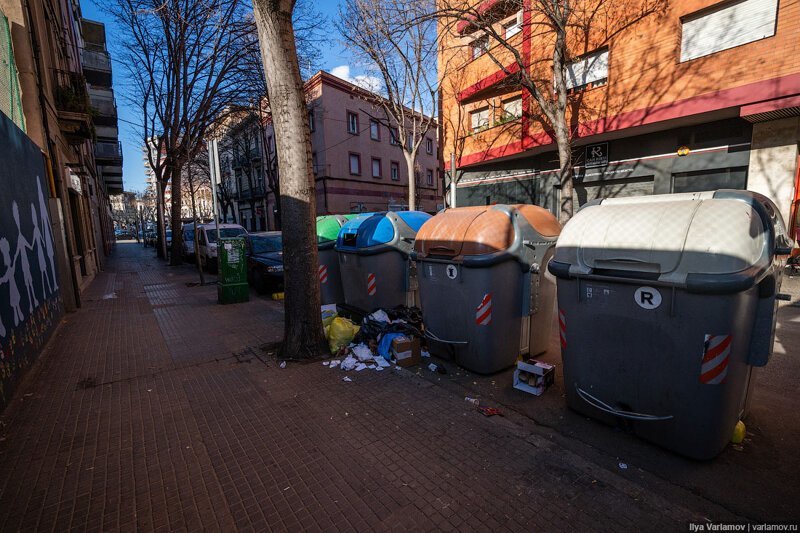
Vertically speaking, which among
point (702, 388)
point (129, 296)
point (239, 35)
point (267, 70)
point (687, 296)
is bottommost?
point (129, 296)

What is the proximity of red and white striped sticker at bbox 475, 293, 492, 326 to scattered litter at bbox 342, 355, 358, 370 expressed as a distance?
1.66 meters

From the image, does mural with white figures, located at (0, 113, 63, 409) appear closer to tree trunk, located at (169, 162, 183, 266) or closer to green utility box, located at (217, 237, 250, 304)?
green utility box, located at (217, 237, 250, 304)

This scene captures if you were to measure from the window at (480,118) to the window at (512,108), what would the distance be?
3.11 ft

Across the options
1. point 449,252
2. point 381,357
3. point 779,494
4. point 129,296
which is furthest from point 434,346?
point 129,296

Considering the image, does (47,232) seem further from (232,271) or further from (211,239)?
(211,239)

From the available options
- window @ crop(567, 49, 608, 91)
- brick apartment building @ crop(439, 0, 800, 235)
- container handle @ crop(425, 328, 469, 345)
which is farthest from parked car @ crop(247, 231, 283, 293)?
window @ crop(567, 49, 608, 91)

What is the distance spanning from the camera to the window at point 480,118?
15.8 m

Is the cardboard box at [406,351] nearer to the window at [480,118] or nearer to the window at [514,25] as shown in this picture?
the window at [480,118]

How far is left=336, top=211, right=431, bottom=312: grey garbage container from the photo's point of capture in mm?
6148

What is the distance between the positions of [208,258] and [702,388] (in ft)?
53.1

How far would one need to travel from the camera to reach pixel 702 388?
2580 millimetres

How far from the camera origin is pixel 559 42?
9516 millimetres

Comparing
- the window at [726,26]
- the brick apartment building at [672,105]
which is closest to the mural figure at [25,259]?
the brick apartment building at [672,105]

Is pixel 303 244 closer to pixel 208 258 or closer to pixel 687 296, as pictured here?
pixel 687 296
